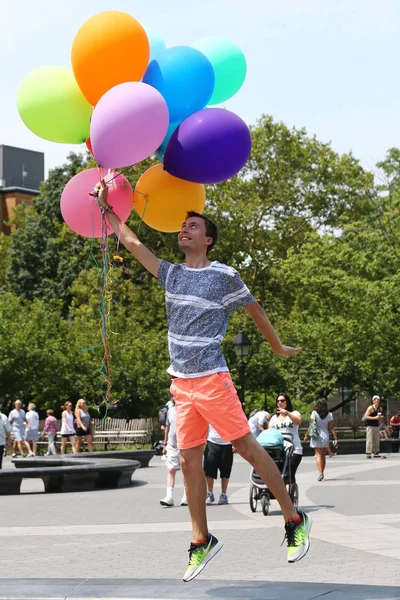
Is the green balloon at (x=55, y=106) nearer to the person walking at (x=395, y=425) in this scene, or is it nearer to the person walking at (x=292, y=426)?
the person walking at (x=292, y=426)

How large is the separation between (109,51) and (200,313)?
2038 mm

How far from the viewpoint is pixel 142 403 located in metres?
42.8

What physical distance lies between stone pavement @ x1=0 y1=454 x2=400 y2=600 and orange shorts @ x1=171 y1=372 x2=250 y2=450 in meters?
1.01

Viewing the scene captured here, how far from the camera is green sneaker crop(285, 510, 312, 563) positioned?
6.88m

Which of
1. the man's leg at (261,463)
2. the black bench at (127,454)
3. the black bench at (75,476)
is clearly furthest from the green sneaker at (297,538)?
the black bench at (127,454)

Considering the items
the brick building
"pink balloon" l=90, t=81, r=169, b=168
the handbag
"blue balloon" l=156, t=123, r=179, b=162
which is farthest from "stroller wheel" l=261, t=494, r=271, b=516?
the brick building

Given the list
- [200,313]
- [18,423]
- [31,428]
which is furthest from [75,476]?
[200,313]

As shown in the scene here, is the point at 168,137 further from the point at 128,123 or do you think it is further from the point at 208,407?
the point at 208,407

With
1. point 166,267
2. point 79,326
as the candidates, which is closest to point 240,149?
point 166,267

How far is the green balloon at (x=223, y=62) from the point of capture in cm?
835

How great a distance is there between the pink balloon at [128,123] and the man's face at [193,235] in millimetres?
671

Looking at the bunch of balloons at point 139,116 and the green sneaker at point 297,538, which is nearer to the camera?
the green sneaker at point 297,538

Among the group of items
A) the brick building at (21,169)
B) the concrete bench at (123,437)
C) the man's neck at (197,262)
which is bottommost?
the concrete bench at (123,437)

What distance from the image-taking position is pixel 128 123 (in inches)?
278
